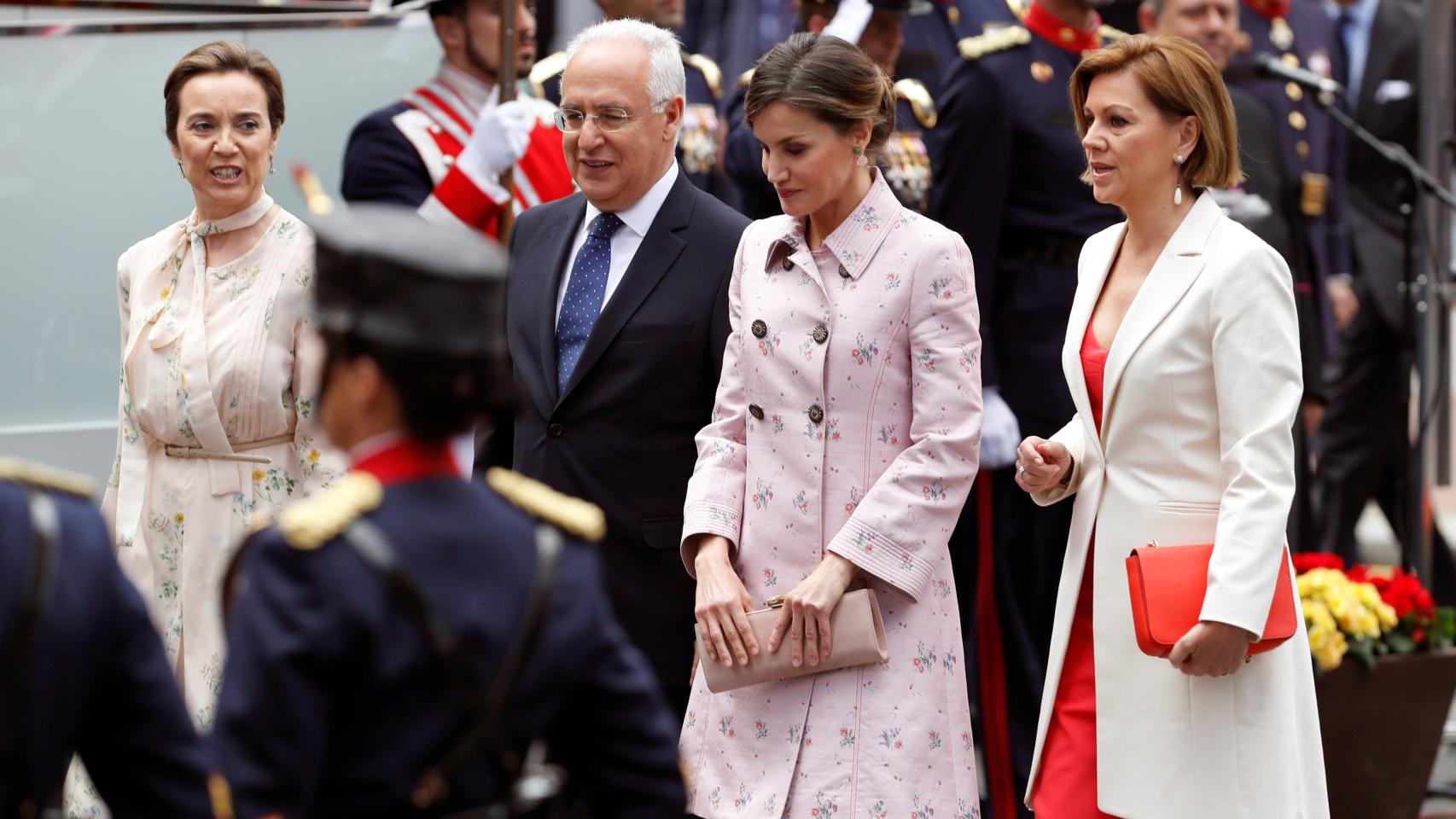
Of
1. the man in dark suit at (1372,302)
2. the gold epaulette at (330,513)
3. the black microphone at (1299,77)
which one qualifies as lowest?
the man in dark suit at (1372,302)

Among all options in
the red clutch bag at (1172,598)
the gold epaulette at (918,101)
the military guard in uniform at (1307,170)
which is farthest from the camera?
the military guard in uniform at (1307,170)

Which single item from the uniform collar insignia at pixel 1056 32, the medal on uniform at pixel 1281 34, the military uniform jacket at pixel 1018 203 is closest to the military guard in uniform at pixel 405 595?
the military uniform jacket at pixel 1018 203

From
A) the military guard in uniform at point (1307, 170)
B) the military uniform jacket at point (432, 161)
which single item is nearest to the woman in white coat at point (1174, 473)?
the military uniform jacket at point (432, 161)

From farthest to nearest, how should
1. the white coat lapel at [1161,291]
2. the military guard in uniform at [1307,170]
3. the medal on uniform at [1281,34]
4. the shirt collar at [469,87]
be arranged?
the medal on uniform at [1281,34]
the military guard in uniform at [1307,170]
the shirt collar at [469,87]
the white coat lapel at [1161,291]

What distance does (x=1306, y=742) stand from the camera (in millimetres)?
3176

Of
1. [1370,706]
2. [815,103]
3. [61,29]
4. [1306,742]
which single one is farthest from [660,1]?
[1306,742]

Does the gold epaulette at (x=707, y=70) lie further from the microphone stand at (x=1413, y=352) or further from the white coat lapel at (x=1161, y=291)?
the white coat lapel at (x=1161, y=291)

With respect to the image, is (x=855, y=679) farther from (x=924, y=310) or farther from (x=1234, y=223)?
(x=1234, y=223)

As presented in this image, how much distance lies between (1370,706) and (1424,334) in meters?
1.65

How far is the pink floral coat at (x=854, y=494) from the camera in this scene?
3205 mm

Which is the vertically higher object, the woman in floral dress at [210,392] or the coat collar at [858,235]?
the coat collar at [858,235]

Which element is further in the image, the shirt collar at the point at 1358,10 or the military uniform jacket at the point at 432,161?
the shirt collar at the point at 1358,10

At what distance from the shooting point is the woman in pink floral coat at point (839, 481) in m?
3.20

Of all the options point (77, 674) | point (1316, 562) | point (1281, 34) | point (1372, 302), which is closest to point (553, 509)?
point (77, 674)
